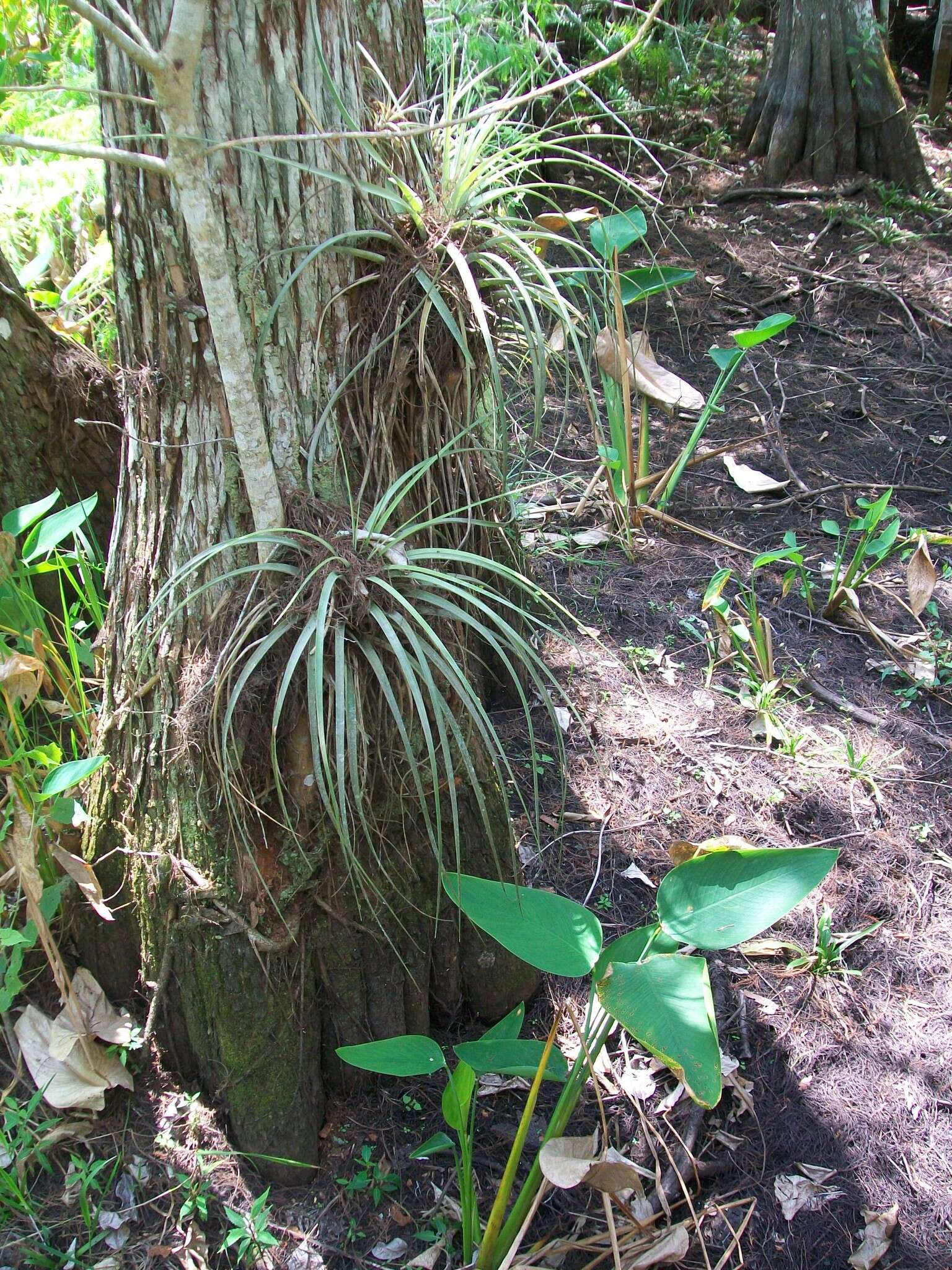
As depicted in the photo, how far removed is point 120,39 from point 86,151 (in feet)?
0.39

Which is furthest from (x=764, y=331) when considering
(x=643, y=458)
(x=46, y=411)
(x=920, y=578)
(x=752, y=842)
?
(x=46, y=411)

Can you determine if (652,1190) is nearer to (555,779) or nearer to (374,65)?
(555,779)

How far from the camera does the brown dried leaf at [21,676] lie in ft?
4.93

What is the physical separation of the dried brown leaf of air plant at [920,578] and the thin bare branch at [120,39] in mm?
2070

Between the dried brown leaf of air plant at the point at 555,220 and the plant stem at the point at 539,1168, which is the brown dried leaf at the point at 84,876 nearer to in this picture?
the plant stem at the point at 539,1168

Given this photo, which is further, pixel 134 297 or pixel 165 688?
pixel 165 688

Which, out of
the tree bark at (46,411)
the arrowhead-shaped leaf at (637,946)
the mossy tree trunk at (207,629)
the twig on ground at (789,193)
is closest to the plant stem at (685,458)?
the mossy tree trunk at (207,629)

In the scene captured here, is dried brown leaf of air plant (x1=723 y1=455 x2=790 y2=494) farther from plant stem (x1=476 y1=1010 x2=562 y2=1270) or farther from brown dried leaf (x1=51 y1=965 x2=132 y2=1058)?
brown dried leaf (x1=51 y1=965 x2=132 y2=1058)

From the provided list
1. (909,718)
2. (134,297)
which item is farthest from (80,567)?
(909,718)

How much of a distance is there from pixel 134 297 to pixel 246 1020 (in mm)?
1180

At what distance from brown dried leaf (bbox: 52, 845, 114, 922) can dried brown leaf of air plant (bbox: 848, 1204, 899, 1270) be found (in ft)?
4.31

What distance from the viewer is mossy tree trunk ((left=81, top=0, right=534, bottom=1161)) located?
127cm

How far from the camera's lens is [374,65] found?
1331mm

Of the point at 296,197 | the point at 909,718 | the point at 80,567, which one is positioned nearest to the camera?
the point at 296,197
